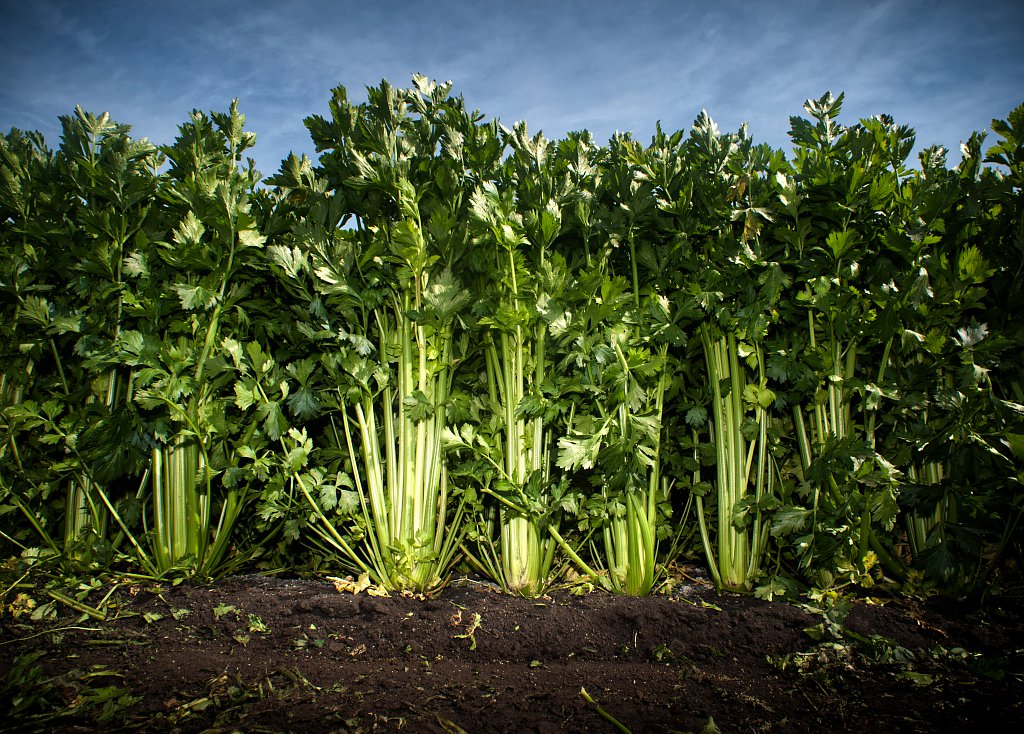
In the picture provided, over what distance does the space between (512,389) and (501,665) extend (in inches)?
50.4

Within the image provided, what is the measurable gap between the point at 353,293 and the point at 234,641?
1613mm

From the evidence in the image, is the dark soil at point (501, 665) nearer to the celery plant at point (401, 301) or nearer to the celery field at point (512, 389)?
the celery field at point (512, 389)

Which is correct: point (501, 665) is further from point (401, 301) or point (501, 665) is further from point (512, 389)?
point (401, 301)

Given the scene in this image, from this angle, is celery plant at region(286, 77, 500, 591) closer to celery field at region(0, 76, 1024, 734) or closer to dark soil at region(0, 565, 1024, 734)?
celery field at region(0, 76, 1024, 734)

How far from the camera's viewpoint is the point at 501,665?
7.18 ft

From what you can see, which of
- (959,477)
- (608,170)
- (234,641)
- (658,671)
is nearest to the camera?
(658,671)

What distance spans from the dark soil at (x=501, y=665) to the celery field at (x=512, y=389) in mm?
31

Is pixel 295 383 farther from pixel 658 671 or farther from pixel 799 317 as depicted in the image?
pixel 799 317

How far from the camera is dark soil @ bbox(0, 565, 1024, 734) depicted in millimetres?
1726

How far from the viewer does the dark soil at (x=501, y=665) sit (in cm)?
173

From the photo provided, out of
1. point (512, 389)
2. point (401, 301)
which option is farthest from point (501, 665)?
point (401, 301)

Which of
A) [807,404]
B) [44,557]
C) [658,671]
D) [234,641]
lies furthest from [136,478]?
[807,404]

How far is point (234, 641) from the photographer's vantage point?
2.32m

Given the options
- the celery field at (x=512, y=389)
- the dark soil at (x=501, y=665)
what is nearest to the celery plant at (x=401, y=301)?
the celery field at (x=512, y=389)
